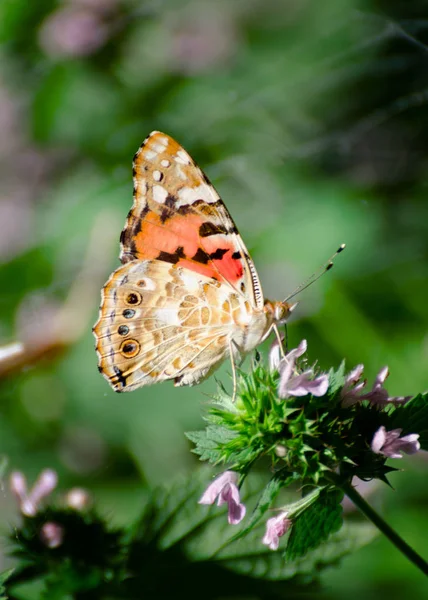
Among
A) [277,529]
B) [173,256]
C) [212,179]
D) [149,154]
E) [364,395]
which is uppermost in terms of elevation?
[212,179]

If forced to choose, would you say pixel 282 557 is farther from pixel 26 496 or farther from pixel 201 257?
pixel 201 257

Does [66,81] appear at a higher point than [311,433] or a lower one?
higher

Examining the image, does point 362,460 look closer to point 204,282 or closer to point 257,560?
point 257,560

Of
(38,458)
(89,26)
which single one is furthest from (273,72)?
(38,458)

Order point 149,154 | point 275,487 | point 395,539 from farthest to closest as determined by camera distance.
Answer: point 149,154, point 275,487, point 395,539

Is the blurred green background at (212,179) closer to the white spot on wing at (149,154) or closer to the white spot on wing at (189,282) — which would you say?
the white spot on wing at (189,282)

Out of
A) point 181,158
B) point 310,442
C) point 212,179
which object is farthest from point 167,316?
point 212,179

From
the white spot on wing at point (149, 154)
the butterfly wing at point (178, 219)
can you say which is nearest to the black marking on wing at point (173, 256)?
the butterfly wing at point (178, 219)
